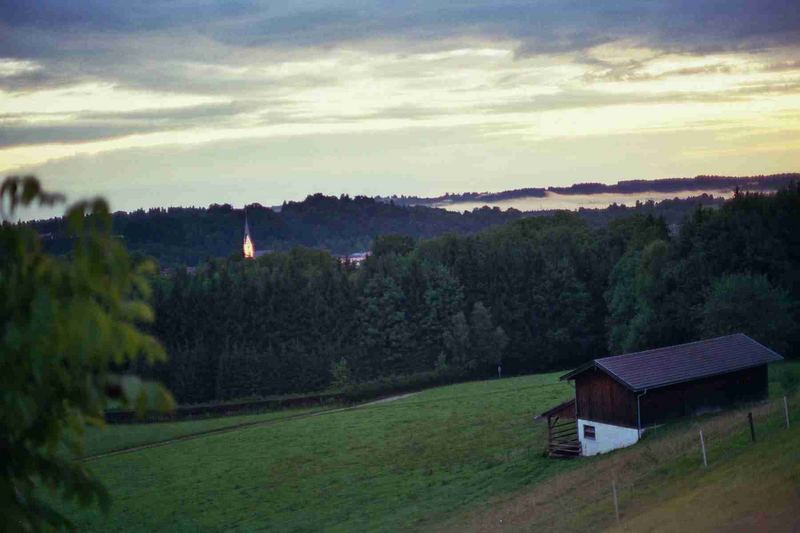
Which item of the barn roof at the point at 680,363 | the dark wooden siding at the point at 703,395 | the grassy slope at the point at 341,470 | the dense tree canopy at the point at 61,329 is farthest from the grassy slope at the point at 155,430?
the dense tree canopy at the point at 61,329

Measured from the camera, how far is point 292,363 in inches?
2913

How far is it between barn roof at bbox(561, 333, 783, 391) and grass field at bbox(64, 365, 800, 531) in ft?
7.40

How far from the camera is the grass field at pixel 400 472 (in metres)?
24.2

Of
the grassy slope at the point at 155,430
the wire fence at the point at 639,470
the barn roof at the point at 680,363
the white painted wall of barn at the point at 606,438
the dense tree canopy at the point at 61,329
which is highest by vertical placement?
the dense tree canopy at the point at 61,329

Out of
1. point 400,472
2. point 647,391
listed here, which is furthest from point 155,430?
point 647,391

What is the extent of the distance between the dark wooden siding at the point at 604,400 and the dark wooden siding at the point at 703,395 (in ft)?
1.91

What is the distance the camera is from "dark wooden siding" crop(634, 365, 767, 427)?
3294 cm

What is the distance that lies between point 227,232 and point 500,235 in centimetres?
10158

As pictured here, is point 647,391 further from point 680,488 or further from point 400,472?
point 680,488

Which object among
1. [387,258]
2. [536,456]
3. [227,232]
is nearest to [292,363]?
[387,258]

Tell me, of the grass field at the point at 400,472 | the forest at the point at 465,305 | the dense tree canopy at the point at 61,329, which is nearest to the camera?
the dense tree canopy at the point at 61,329

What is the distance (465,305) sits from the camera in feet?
274

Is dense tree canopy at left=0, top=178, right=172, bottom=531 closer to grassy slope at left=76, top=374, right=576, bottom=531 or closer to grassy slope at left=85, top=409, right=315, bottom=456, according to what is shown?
grassy slope at left=76, top=374, right=576, bottom=531

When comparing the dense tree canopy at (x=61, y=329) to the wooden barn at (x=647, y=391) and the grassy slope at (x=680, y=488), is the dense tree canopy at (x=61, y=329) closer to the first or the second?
the grassy slope at (x=680, y=488)
